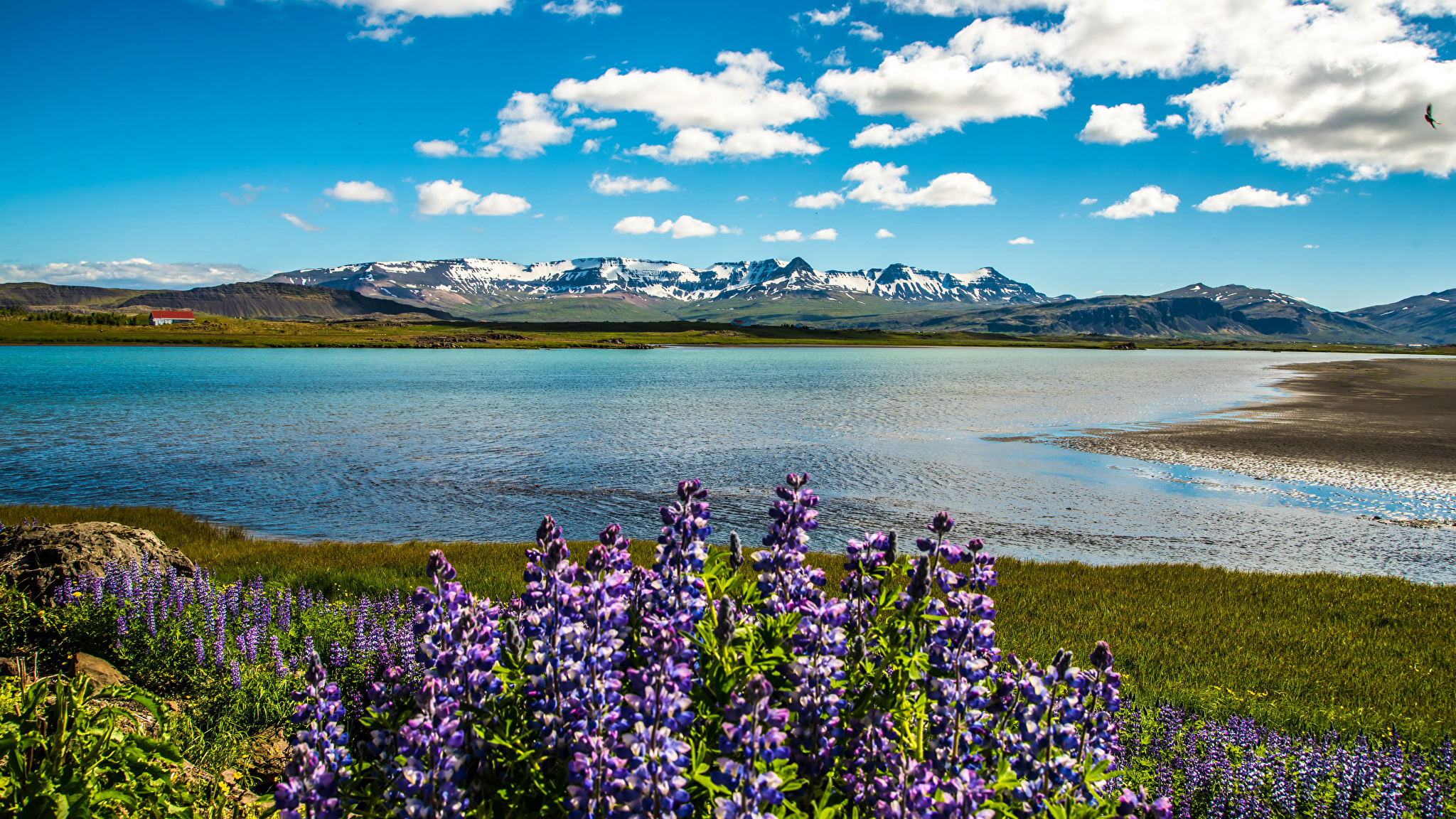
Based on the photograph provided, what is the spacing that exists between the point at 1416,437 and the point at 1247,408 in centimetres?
1694

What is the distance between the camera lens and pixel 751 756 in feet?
10.7

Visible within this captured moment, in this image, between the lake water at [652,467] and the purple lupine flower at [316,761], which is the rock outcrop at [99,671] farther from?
the lake water at [652,467]

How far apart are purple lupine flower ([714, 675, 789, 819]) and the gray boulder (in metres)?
11.8

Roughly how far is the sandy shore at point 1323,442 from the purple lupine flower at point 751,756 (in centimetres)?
3868

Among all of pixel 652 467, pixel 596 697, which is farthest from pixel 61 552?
pixel 652 467

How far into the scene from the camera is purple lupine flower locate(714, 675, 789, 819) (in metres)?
3.14

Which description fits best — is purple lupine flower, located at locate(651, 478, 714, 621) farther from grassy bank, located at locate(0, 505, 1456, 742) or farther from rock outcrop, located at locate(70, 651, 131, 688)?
grassy bank, located at locate(0, 505, 1456, 742)

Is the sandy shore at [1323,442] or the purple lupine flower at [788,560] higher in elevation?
the purple lupine flower at [788,560]

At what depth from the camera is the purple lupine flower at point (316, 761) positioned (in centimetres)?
323

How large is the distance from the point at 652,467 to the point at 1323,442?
127ft

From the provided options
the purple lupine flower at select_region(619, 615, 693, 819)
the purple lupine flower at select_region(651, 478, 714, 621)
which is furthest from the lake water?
the purple lupine flower at select_region(619, 615, 693, 819)

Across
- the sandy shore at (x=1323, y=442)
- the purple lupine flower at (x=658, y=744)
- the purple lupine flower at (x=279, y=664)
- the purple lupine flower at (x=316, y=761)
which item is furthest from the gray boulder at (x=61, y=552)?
the sandy shore at (x=1323, y=442)

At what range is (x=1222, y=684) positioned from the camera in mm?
11023

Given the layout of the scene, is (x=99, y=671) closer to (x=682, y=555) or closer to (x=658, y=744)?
(x=682, y=555)
